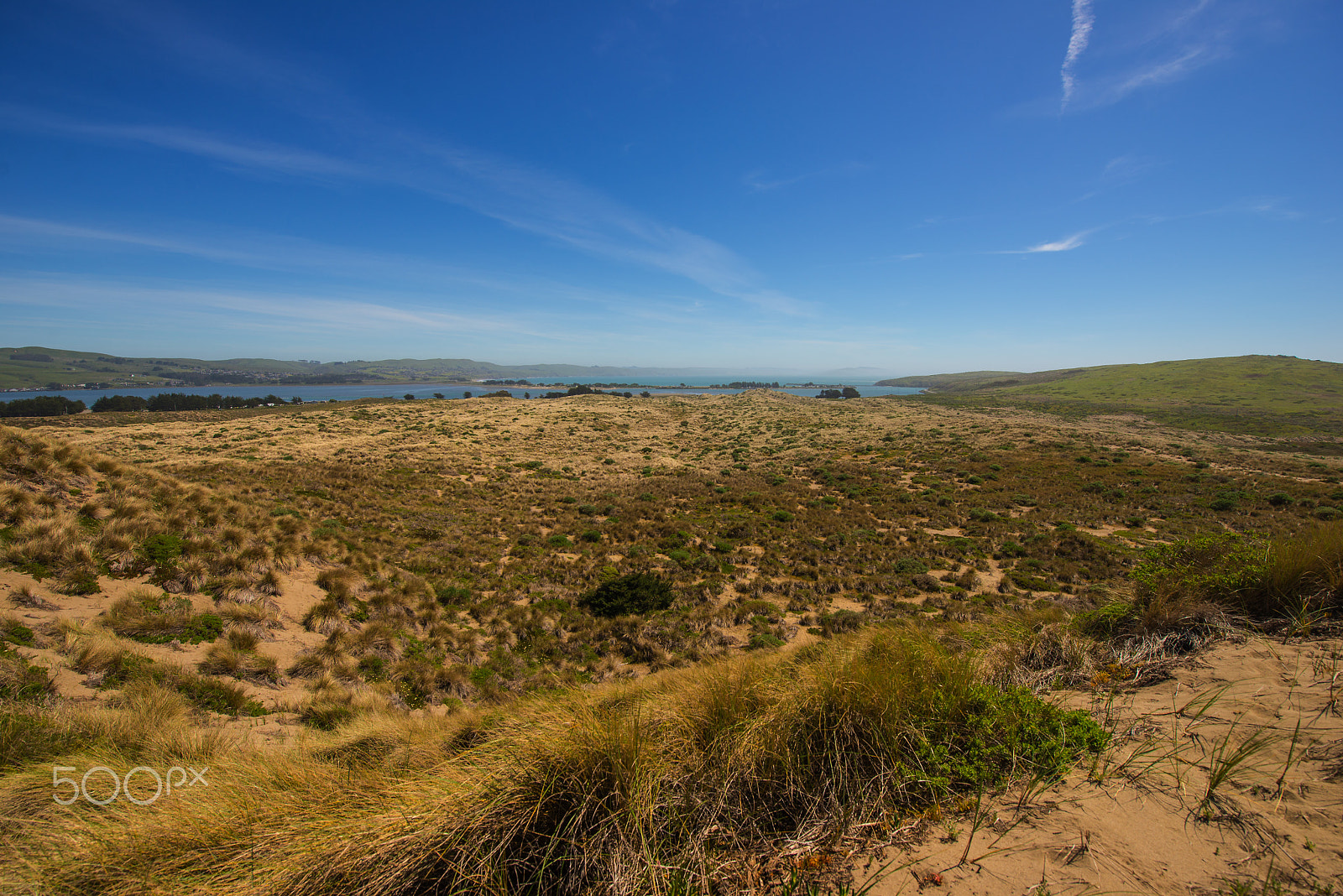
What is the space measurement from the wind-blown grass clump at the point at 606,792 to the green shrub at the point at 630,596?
6779mm

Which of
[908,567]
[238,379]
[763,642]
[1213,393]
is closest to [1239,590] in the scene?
[763,642]

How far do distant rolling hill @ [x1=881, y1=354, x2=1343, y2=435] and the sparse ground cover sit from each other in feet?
180

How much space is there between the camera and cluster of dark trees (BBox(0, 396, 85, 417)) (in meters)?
49.9

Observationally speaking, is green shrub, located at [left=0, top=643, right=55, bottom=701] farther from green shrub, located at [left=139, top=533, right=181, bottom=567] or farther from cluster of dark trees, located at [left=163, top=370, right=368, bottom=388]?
cluster of dark trees, located at [left=163, top=370, right=368, bottom=388]

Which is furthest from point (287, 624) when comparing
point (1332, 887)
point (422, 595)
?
point (1332, 887)

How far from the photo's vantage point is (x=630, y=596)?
1121 centimetres

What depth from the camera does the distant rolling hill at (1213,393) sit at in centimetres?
5588

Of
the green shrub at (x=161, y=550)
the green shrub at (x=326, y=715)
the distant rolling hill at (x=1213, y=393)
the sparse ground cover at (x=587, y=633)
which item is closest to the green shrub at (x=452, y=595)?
the sparse ground cover at (x=587, y=633)

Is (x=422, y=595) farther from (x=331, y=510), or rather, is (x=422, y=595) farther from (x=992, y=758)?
(x=992, y=758)

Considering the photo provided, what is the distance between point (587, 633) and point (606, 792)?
7290 mm

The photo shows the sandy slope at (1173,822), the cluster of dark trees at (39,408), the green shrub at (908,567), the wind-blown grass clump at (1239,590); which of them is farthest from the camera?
the cluster of dark trees at (39,408)

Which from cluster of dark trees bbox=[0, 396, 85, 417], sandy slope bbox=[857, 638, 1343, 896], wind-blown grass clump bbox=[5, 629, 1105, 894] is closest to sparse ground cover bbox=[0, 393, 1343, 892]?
wind-blown grass clump bbox=[5, 629, 1105, 894]

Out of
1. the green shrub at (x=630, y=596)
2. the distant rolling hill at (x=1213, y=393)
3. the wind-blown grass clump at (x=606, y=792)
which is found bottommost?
the green shrub at (x=630, y=596)

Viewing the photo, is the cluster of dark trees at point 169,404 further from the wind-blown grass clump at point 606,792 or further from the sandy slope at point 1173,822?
the sandy slope at point 1173,822
